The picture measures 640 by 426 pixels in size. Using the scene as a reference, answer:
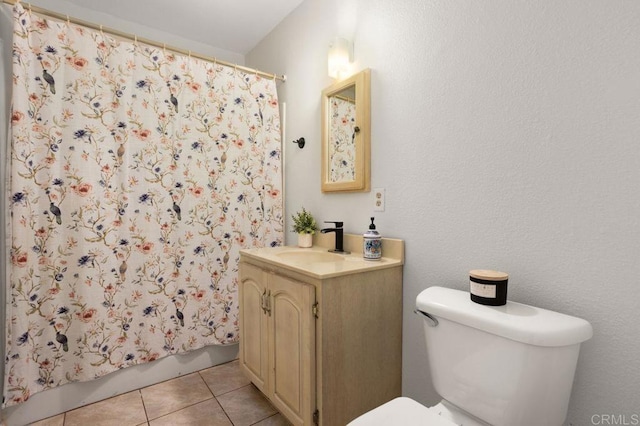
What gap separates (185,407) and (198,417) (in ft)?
0.43

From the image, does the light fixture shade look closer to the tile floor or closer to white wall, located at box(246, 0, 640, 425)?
white wall, located at box(246, 0, 640, 425)

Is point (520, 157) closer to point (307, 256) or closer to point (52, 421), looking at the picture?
point (307, 256)

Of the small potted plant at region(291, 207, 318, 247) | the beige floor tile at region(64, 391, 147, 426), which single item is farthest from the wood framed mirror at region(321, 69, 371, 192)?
the beige floor tile at region(64, 391, 147, 426)

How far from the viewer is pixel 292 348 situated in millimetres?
1284

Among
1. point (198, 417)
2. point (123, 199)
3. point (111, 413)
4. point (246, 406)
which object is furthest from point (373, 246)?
point (111, 413)

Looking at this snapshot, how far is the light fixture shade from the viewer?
1.62 m

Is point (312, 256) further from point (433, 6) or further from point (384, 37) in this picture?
point (433, 6)

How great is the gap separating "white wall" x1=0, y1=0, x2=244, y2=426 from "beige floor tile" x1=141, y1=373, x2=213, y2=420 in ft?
0.20

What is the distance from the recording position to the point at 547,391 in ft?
2.60

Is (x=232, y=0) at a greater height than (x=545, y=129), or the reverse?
(x=232, y=0)

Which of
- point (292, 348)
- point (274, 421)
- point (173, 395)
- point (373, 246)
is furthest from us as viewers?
point (173, 395)

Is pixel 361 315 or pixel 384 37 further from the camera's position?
pixel 384 37

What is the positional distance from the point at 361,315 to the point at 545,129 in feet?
3.02

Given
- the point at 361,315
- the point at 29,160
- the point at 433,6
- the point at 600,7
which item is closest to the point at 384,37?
the point at 433,6
